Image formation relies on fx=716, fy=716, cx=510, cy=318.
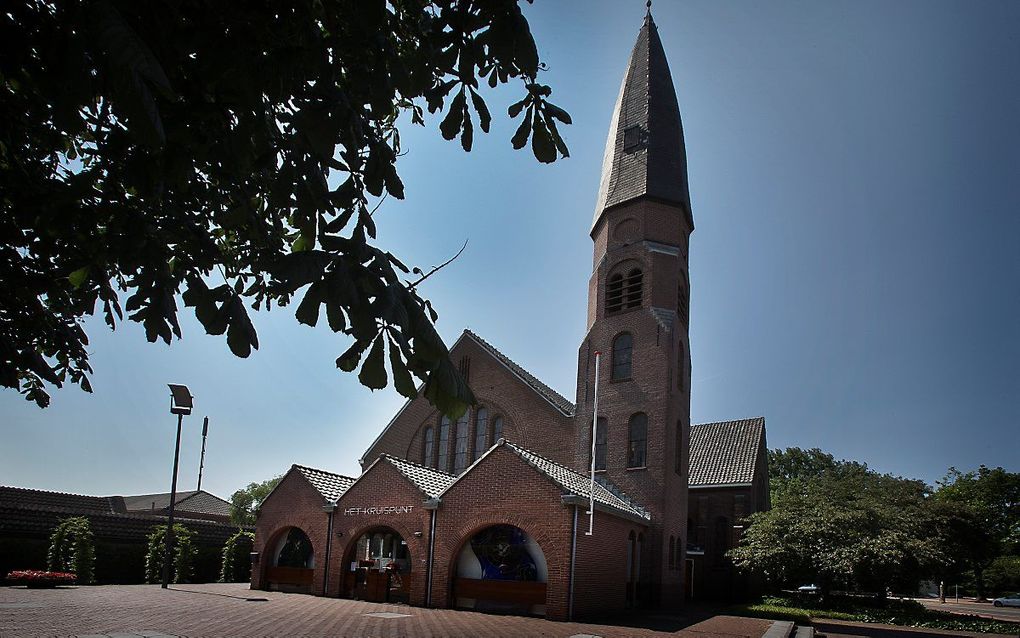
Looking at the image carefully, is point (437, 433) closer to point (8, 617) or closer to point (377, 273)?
point (8, 617)

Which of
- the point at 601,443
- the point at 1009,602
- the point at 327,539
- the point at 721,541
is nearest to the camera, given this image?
the point at 327,539

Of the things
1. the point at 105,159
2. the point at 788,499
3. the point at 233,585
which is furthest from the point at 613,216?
the point at 105,159

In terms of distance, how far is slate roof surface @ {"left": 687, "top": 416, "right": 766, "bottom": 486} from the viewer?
3350cm

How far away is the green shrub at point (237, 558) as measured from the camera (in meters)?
29.8

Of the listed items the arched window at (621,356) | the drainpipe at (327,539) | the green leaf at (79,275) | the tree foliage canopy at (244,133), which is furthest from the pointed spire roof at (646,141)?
the green leaf at (79,275)

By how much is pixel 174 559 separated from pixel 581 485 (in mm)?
16842

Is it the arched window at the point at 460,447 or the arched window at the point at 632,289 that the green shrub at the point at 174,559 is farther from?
the arched window at the point at 632,289

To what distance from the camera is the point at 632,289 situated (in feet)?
89.9

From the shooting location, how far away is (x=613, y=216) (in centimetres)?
2845

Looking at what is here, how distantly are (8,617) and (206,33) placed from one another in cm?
1553

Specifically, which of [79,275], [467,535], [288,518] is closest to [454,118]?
[79,275]

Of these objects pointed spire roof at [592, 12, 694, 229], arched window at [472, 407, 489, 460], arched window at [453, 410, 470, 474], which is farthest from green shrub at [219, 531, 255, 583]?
pointed spire roof at [592, 12, 694, 229]

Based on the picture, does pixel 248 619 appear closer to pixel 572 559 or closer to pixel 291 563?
pixel 572 559

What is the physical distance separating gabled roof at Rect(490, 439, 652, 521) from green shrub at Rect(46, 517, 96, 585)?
16211 millimetres
